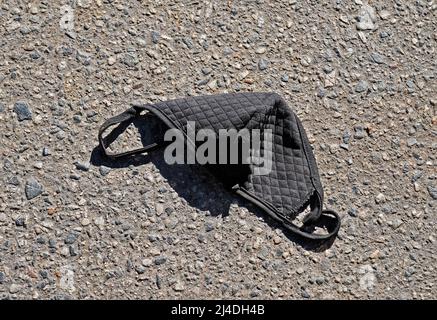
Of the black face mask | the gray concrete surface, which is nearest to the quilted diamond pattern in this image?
the black face mask

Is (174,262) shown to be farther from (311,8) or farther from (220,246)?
(311,8)

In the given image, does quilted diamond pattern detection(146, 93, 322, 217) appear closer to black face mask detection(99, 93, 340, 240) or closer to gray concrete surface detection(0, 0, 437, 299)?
black face mask detection(99, 93, 340, 240)

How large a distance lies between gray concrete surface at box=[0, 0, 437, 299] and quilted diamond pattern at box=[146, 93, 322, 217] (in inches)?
4.0

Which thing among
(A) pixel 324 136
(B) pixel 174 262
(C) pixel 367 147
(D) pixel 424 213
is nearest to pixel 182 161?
(B) pixel 174 262

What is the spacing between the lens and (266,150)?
2994 mm

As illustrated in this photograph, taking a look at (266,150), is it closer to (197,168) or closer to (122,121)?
(197,168)

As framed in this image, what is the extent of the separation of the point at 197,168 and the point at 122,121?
40 cm

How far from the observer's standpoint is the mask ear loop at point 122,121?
2912 millimetres

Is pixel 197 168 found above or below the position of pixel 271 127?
below

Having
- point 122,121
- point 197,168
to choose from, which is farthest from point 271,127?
point 122,121

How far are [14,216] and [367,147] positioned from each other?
1.63 meters

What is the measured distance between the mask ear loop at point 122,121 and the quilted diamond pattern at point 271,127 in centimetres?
8

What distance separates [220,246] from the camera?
2.83 meters
